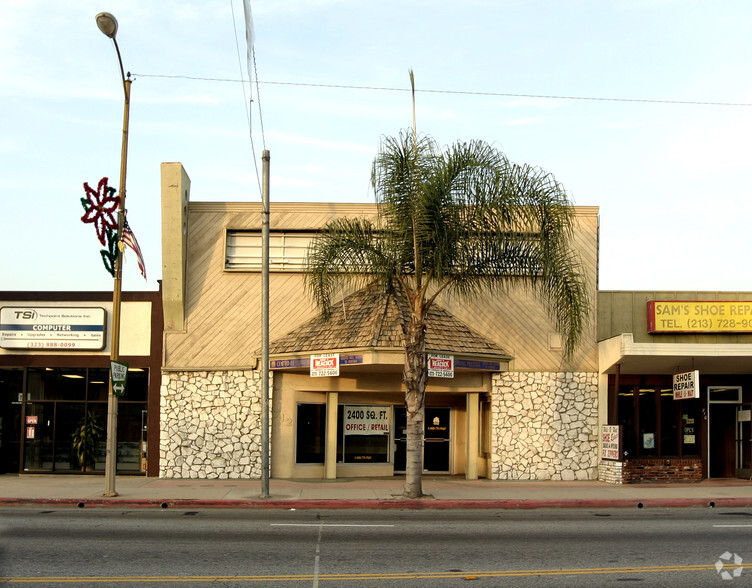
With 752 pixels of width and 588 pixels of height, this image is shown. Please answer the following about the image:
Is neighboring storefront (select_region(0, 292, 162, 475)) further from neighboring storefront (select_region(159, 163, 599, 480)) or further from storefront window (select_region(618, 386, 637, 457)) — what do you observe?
storefront window (select_region(618, 386, 637, 457))

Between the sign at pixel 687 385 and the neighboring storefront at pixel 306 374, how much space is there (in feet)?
7.37

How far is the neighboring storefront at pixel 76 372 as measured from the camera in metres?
22.4

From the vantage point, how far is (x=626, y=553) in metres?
11.1

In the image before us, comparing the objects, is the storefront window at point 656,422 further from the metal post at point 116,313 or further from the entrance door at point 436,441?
the metal post at point 116,313

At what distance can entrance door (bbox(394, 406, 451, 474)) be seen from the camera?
2362cm

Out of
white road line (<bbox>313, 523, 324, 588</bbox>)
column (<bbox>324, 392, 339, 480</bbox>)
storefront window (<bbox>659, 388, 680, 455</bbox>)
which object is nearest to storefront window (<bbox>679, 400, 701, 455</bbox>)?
storefront window (<bbox>659, 388, 680, 455</bbox>)

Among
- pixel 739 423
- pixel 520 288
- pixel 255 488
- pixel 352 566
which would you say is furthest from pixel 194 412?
pixel 739 423

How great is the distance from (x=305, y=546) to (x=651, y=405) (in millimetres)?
14397

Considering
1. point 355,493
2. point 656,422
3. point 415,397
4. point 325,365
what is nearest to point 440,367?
point 415,397

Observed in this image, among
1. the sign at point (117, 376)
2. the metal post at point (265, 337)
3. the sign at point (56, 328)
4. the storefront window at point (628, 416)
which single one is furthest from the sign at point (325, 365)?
the storefront window at point (628, 416)

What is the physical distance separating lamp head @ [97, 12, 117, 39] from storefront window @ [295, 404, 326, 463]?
35.4ft

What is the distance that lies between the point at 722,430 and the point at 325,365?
12.0 meters

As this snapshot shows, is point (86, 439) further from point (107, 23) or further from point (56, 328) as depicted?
point (107, 23)

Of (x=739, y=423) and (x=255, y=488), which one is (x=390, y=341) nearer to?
(x=255, y=488)
